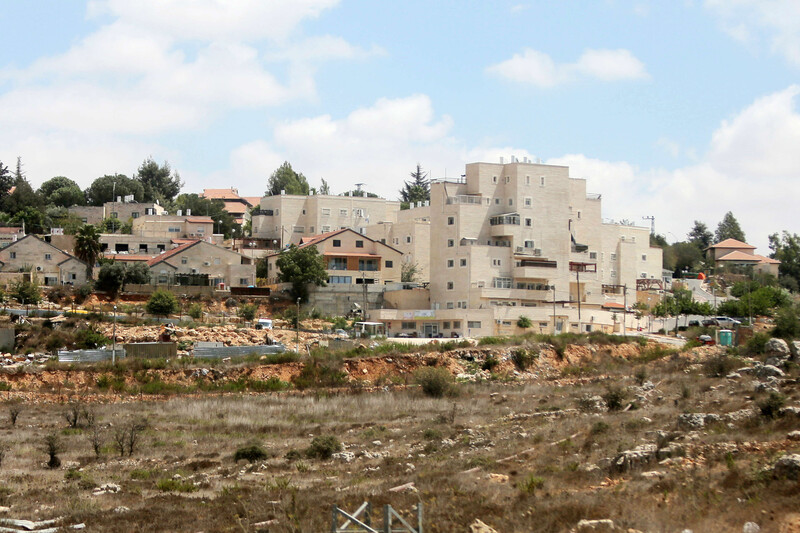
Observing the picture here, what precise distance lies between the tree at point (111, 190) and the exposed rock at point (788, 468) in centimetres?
11651

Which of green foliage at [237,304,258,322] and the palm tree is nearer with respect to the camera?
green foliage at [237,304,258,322]

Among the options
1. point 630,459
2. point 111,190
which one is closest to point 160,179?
point 111,190

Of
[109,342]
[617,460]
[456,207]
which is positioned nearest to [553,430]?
[617,460]

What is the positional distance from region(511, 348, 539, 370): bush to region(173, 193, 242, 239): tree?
5991 centimetres

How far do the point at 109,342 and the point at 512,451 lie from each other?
126 feet

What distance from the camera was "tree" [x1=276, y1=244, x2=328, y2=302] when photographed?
81875mm

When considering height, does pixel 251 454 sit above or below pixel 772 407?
below

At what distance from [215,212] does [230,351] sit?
66107 mm

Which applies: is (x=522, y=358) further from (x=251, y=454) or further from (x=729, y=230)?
(x=729, y=230)

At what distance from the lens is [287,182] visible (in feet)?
460

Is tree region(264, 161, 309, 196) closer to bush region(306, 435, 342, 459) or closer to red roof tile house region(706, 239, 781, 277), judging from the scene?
red roof tile house region(706, 239, 781, 277)

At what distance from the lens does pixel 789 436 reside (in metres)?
24.4

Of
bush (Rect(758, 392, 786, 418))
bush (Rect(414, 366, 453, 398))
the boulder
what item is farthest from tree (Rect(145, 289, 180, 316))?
bush (Rect(758, 392, 786, 418))

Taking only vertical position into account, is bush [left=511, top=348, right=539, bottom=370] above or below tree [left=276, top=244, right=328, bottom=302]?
below
